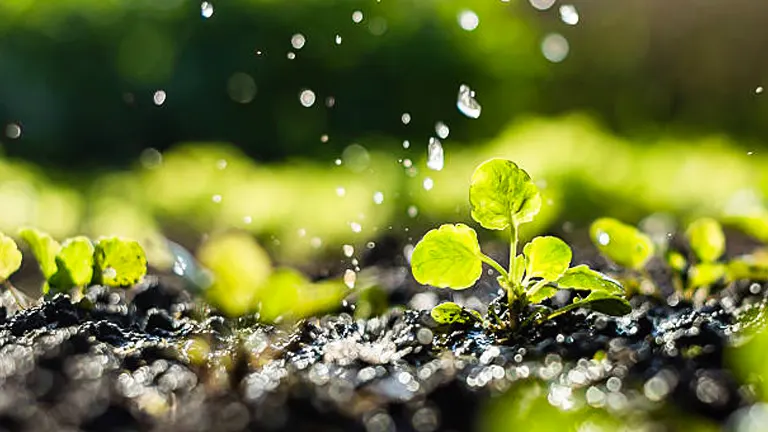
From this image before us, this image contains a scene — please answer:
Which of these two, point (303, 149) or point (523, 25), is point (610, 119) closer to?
point (523, 25)

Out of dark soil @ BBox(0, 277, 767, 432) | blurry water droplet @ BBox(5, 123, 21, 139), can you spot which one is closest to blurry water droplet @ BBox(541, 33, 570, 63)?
blurry water droplet @ BBox(5, 123, 21, 139)

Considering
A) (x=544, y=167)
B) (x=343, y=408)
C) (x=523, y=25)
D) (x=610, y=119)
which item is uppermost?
(x=523, y=25)

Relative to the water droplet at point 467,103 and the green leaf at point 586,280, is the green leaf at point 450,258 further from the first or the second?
the water droplet at point 467,103

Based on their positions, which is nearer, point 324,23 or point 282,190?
point 282,190

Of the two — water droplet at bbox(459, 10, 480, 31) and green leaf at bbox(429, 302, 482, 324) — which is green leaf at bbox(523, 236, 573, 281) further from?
water droplet at bbox(459, 10, 480, 31)

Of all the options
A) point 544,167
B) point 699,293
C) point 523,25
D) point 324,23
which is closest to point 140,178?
point 324,23

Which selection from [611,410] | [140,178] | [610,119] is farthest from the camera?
[610,119]
